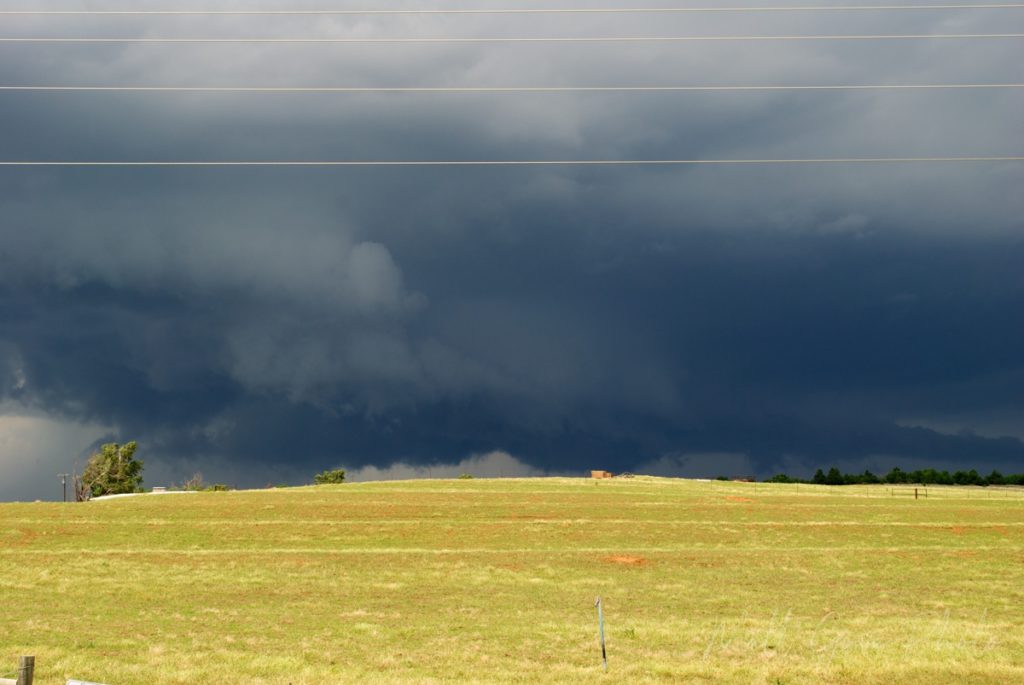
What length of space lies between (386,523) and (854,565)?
105 ft

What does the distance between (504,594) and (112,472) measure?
15031cm

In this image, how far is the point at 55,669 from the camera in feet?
79.4

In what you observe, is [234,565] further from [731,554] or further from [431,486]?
[431,486]

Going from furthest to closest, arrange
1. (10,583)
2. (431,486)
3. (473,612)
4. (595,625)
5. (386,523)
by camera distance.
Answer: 1. (431,486)
2. (386,523)
3. (10,583)
4. (473,612)
5. (595,625)

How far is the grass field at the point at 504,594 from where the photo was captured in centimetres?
2552

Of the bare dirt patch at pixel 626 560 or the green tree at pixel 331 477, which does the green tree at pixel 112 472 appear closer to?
the green tree at pixel 331 477

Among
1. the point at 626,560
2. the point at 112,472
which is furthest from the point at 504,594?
the point at 112,472

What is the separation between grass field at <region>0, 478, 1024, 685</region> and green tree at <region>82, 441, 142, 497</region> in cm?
9578

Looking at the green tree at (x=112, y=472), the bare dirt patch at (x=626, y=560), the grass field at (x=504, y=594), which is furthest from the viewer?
the green tree at (x=112, y=472)

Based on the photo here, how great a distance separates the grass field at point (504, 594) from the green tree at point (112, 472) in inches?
3771

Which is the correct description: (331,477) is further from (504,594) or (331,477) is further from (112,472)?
(504,594)

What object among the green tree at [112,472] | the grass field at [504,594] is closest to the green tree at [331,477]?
the green tree at [112,472]

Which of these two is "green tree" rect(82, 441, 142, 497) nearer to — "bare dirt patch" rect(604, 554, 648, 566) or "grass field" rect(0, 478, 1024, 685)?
"grass field" rect(0, 478, 1024, 685)

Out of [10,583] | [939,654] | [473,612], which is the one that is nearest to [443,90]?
[473,612]
